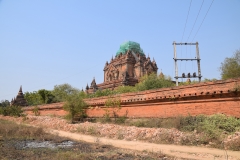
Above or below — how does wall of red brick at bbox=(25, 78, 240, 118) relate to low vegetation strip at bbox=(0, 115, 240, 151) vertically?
above

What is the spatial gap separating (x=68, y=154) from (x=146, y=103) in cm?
813

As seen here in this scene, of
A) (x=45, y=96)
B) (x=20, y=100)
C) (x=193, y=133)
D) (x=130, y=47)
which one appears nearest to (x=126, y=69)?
(x=130, y=47)

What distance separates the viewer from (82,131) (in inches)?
493

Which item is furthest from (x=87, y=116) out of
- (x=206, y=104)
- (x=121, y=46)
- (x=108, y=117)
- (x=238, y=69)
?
(x=121, y=46)

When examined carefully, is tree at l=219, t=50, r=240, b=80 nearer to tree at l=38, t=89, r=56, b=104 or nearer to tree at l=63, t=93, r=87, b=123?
tree at l=63, t=93, r=87, b=123

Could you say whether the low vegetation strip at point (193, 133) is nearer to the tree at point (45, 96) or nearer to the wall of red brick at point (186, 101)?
the wall of red brick at point (186, 101)

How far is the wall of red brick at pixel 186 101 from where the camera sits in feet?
30.2

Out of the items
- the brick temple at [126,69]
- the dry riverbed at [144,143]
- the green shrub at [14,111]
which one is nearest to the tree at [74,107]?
the dry riverbed at [144,143]

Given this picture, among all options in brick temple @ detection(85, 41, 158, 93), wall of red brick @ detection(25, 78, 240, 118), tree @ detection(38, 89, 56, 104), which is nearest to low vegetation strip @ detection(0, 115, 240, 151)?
wall of red brick @ detection(25, 78, 240, 118)

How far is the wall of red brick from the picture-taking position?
9211 millimetres

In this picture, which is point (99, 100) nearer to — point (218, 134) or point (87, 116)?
point (87, 116)

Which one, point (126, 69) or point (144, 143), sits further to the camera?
point (126, 69)

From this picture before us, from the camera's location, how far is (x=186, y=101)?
10875 millimetres

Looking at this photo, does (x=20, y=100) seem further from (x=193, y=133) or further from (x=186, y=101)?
(x=193, y=133)
